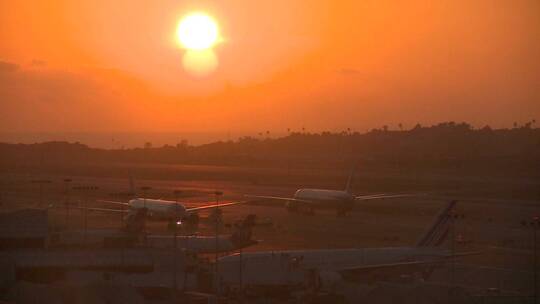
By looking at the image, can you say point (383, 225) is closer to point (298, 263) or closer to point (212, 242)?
point (212, 242)

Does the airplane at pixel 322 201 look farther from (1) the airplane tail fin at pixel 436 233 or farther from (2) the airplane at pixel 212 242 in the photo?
(1) the airplane tail fin at pixel 436 233

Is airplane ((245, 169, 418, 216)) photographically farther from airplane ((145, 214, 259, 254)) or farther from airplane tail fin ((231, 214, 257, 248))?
airplane ((145, 214, 259, 254))

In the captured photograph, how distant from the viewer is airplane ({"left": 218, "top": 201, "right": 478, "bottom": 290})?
20.6 metres

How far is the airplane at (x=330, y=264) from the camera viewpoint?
813 inches

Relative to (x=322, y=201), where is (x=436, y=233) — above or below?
below

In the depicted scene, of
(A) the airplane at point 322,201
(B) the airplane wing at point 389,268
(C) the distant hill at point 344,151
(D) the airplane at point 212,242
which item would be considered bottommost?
(B) the airplane wing at point 389,268

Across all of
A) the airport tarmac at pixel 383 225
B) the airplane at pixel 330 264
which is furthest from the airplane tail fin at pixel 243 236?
the airplane at pixel 330 264

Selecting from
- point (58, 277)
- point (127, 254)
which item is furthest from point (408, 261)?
point (58, 277)

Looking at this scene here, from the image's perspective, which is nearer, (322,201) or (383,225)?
(383,225)

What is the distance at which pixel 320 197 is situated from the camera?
153 ft

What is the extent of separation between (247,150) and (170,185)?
7520 centimetres

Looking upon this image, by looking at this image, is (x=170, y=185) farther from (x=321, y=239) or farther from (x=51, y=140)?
(x=51, y=140)

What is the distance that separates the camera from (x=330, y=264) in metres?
23.1

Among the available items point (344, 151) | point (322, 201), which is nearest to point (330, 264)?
point (322, 201)
